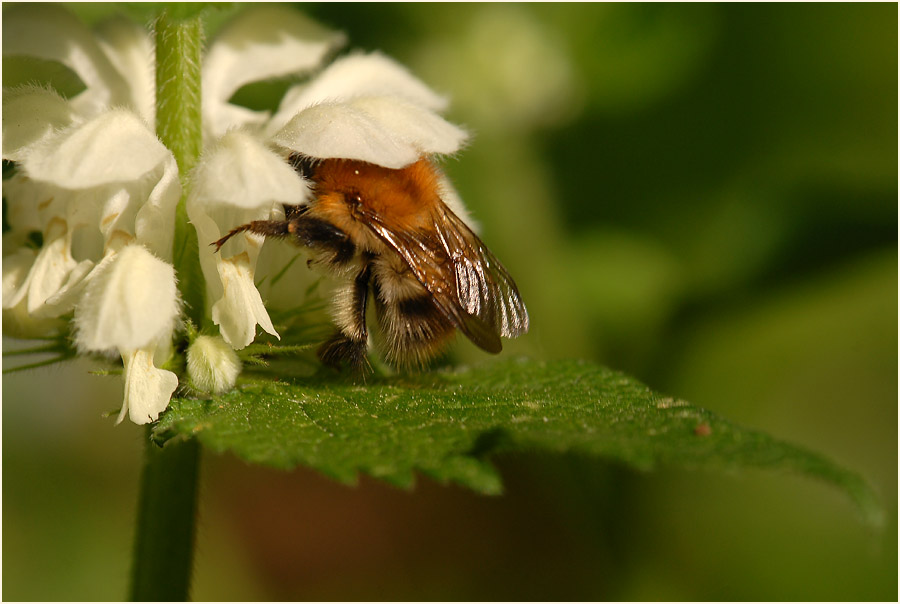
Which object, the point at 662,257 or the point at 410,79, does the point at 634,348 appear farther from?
the point at 410,79

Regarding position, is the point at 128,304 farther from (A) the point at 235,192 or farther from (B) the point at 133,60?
(B) the point at 133,60

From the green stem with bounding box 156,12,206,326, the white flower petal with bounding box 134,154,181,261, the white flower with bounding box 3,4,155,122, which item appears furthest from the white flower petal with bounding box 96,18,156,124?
the white flower petal with bounding box 134,154,181,261

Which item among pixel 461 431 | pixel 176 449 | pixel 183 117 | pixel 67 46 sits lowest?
pixel 176 449

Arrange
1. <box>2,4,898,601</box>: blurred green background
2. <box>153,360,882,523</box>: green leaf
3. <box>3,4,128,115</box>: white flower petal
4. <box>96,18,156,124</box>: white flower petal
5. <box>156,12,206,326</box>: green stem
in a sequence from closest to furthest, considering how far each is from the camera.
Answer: <box>153,360,882,523</box>: green leaf < <box>156,12,206,326</box>: green stem < <box>3,4,128,115</box>: white flower petal < <box>96,18,156,124</box>: white flower petal < <box>2,4,898,601</box>: blurred green background

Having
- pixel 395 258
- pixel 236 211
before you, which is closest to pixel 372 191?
pixel 395 258

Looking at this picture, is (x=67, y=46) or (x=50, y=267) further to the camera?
(x=67, y=46)

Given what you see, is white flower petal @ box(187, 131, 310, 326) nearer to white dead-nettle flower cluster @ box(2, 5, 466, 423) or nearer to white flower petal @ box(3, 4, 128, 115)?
white dead-nettle flower cluster @ box(2, 5, 466, 423)
